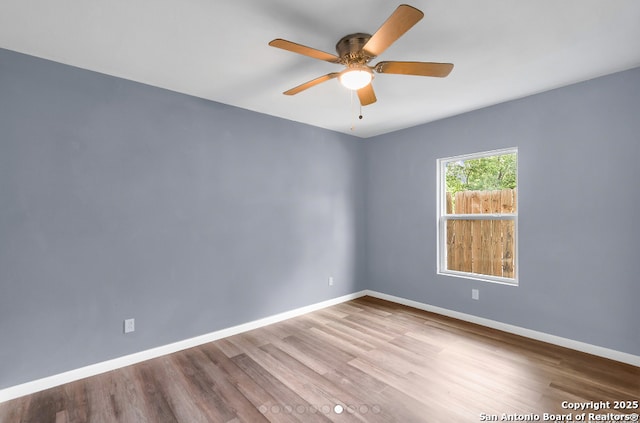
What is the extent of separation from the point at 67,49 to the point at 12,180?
105cm

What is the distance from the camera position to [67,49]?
2.20 metres

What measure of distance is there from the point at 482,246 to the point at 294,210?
2.36m

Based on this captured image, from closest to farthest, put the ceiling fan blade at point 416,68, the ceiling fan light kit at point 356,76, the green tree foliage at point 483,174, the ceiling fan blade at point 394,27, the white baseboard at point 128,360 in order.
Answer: the ceiling fan blade at point 394,27 < the ceiling fan blade at point 416,68 < the ceiling fan light kit at point 356,76 < the white baseboard at point 128,360 < the green tree foliage at point 483,174

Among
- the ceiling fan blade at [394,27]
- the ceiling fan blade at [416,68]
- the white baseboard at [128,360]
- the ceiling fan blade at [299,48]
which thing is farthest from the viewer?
the white baseboard at [128,360]

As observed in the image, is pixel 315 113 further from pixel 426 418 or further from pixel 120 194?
pixel 426 418

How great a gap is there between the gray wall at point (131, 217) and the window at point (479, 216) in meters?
1.86

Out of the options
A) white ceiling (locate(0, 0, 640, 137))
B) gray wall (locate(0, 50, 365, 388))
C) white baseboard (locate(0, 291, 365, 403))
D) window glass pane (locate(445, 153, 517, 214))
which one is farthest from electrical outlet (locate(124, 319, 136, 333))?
window glass pane (locate(445, 153, 517, 214))

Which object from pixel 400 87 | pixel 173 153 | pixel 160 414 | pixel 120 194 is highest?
pixel 400 87

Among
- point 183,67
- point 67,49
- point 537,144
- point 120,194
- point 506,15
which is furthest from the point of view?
point 537,144

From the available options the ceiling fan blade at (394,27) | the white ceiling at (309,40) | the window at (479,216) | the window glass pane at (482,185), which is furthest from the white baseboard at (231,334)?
the ceiling fan blade at (394,27)

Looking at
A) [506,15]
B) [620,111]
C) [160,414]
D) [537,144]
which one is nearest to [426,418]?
[160,414]

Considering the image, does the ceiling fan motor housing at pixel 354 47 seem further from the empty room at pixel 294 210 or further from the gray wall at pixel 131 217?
the gray wall at pixel 131 217

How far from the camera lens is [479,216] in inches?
144

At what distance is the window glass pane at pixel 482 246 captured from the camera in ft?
11.2
